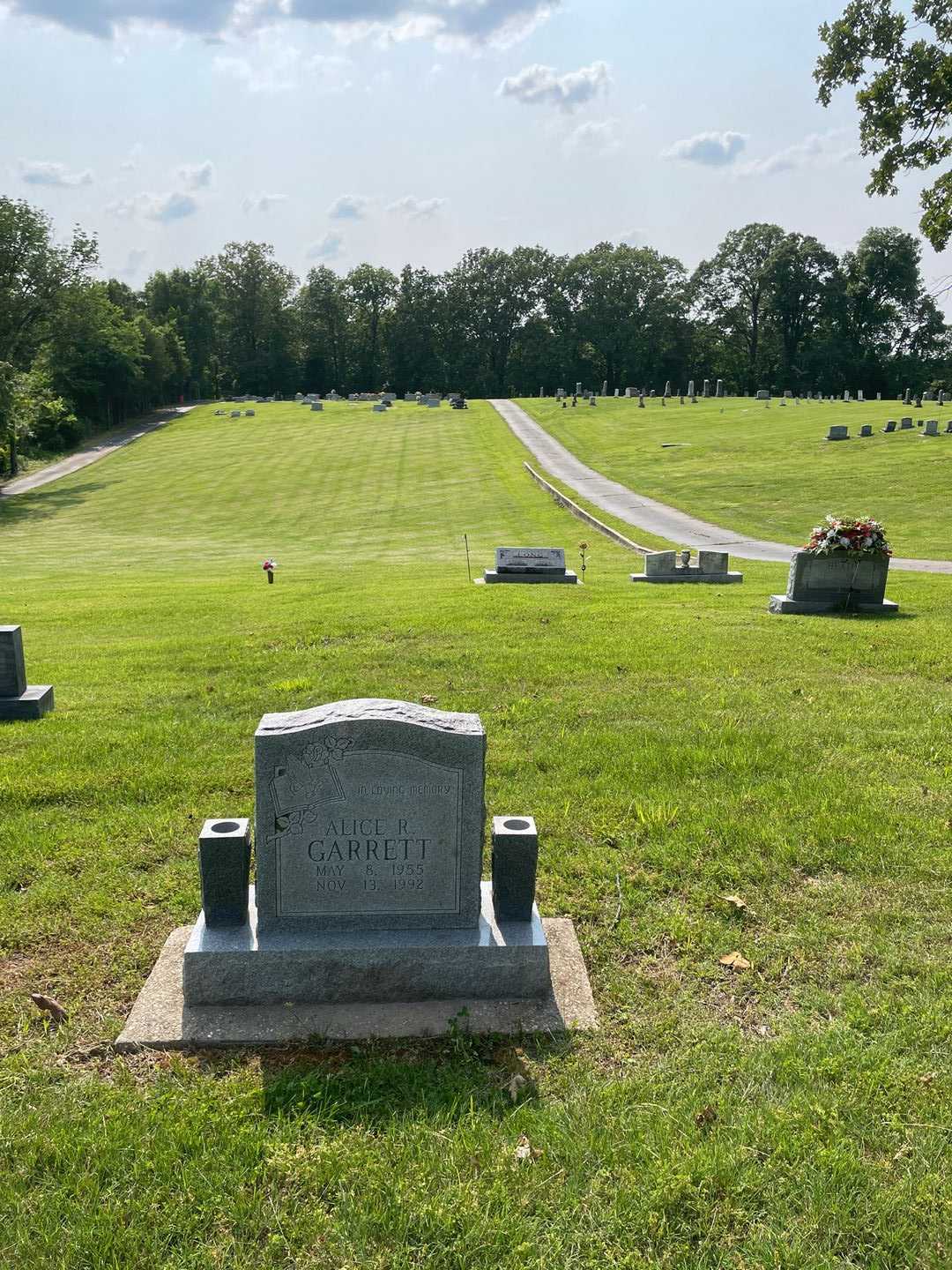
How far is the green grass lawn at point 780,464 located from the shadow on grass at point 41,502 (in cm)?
2795

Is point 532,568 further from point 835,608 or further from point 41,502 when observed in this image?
point 41,502

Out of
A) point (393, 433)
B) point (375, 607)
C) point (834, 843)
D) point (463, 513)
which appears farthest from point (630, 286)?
point (834, 843)

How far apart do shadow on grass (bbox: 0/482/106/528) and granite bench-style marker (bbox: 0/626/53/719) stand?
116 feet

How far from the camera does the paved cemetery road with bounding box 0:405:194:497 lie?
172 ft

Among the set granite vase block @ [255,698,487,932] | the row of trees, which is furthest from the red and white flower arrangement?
the row of trees

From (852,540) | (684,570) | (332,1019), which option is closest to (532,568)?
(684,570)

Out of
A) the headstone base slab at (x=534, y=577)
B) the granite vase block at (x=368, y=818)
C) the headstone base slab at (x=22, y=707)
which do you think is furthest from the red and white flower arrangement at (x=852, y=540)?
the headstone base slab at (x=22, y=707)

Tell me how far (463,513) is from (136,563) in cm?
1403

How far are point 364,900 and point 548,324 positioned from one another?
10912cm

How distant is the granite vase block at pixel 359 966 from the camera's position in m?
4.30

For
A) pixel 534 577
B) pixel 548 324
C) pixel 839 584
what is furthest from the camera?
pixel 548 324

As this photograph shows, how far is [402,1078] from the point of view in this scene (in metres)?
3.81

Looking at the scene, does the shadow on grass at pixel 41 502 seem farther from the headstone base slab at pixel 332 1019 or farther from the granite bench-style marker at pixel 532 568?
the headstone base slab at pixel 332 1019

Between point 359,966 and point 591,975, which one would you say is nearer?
point 359,966
